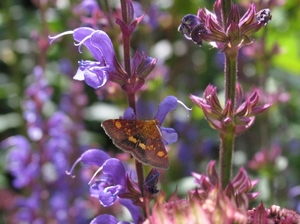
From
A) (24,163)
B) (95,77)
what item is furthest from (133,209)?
(24,163)

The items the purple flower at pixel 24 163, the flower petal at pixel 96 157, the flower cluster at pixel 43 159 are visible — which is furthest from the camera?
the purple flower at pixel 24 163

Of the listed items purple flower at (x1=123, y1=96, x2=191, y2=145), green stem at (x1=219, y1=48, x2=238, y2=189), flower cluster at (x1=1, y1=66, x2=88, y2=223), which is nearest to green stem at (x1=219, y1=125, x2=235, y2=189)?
green stem at (x1=219, y1=48, x2=238, y2=189)

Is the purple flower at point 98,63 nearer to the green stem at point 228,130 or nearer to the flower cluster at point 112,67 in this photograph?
the flower cluster at point 112,67

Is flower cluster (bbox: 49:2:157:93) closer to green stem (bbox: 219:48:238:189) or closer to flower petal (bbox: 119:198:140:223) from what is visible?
green stem (bbox: 219:48:238:189)

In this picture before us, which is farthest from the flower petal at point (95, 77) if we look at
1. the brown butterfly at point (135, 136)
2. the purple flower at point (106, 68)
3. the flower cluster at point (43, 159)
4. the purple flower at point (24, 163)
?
the purple flower at point (24, 163)

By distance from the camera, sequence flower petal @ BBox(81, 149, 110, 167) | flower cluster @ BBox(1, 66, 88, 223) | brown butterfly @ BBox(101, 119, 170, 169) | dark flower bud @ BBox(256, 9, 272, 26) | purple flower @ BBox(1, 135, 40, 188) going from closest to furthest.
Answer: brown butterfly @ BBox(101, 119, 170, 169)
dark flower bud @ BBox(256, 9, 272, 26)
flower petal @ BBox(81, 149, 110, 167)
flower cluster @ BBox(1, 66, 88, 223)
purple flower @ BBox(1, 135, 40, 188)

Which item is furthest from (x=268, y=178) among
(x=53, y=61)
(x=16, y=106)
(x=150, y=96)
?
(x=53, y=61)

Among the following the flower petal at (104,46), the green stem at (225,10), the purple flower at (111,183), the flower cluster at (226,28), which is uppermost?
the green stem at (225,10)
